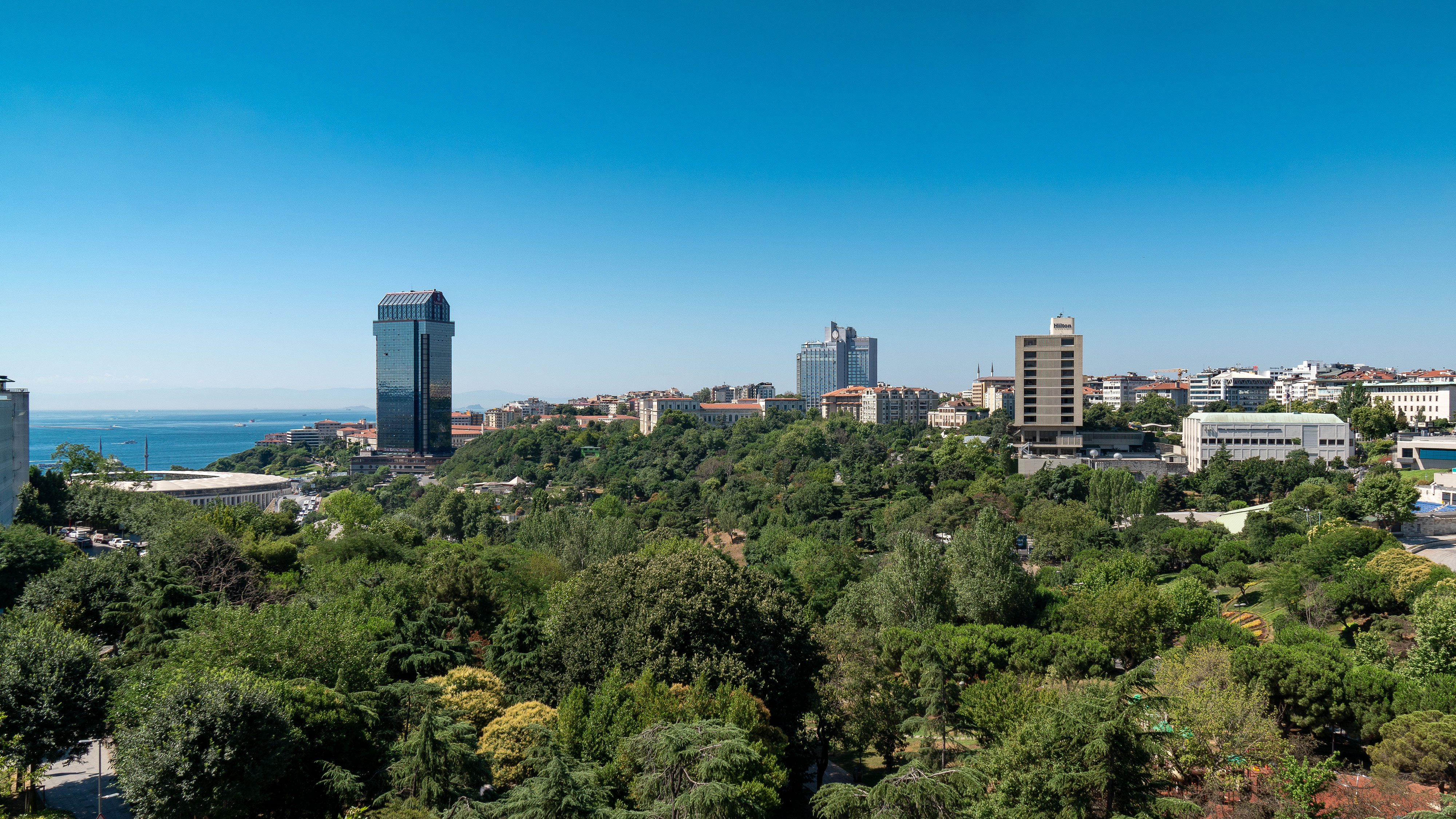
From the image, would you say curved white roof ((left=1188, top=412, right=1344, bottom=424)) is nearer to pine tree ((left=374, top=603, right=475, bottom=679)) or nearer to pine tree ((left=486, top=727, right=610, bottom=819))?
pine tree ((left=374, top=603, right=475, bottom=679))

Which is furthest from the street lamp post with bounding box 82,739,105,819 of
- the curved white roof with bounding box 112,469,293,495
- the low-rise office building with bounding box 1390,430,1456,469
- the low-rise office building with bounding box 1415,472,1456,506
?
the low-rise office building with bounding box 1390,430,1456,469

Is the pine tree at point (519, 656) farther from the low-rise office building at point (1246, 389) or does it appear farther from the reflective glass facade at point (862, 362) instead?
the reflective glass facade at point (862, 362)

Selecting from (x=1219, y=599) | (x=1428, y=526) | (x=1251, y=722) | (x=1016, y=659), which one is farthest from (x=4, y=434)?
(x=1428, y=526)

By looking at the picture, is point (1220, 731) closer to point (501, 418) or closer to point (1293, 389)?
point (1293, 389)

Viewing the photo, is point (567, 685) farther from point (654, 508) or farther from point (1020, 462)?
point (1020, 462)

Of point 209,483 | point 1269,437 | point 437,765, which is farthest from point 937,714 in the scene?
point 209,483
